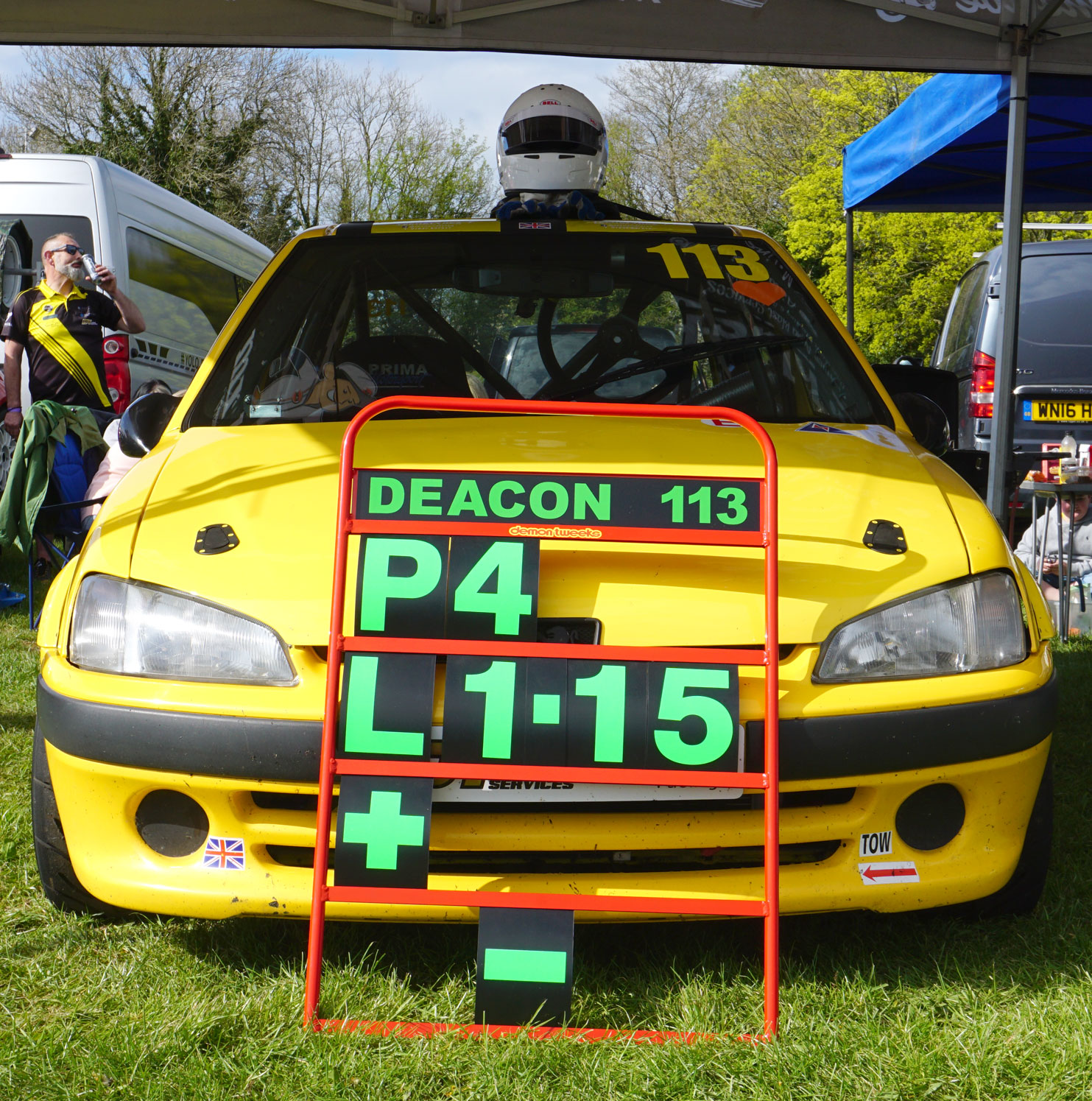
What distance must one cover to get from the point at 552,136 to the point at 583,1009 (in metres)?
3.09

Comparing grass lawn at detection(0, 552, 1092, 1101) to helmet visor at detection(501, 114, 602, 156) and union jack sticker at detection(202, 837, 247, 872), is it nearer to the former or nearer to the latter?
union jack sticker at detection(202, 837, 247, 872)

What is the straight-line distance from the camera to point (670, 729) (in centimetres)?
204

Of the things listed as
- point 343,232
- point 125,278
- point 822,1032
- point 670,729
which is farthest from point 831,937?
point 125,278

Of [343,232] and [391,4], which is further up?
[391,4]

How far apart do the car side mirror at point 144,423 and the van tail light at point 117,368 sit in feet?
15.5

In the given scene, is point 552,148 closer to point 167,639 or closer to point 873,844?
point 167,639

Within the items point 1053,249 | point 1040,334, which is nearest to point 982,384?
point 1040,334

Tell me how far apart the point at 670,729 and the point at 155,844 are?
97 centimetres

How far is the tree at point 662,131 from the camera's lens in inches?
1331

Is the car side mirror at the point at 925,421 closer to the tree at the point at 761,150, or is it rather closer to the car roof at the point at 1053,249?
the car roof at the point at 1053,249

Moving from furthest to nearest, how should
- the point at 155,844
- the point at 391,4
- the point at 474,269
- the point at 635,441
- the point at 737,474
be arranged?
the point at 391,4 < the point at 474,269 < the point at 635,441 < the point at 737,474 < the point at 155,844

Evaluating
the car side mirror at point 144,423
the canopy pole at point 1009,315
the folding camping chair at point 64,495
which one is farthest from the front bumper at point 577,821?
the folding camping chair at point 64,495

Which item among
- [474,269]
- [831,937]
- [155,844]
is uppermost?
[474,269]

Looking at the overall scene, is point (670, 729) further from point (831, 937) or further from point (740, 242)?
point (740, 242)
